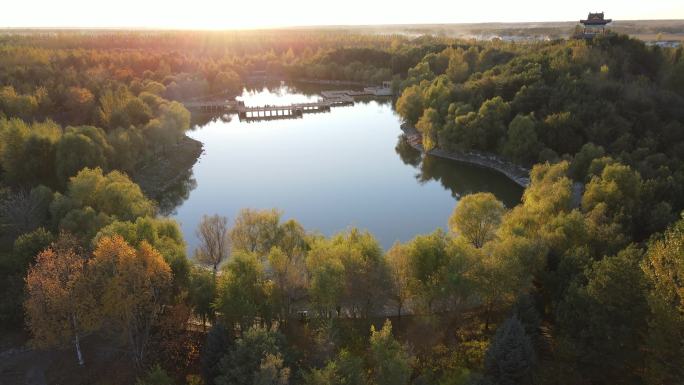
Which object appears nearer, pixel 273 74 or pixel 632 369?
pixel 632 369

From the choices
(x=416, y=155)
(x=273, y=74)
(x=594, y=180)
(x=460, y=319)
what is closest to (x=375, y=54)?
(x=273, y=74)

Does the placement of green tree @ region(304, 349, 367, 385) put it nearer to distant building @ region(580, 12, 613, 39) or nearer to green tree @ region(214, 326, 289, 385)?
green tree @ region(214, 326, 289, 385)

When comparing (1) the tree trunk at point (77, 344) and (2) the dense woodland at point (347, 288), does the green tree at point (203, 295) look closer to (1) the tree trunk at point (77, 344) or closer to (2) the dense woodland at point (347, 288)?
(2) the dense woodland at point (347, 288)

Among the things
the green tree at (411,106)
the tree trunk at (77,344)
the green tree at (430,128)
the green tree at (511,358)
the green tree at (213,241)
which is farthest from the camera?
the green tree at (411,106)

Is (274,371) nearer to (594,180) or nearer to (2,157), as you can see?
(594,180)

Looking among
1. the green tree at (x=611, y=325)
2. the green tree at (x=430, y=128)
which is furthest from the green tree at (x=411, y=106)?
the green tree at (x=611, y=325)

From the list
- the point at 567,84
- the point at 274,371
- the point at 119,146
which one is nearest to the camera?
the point at 274,371
